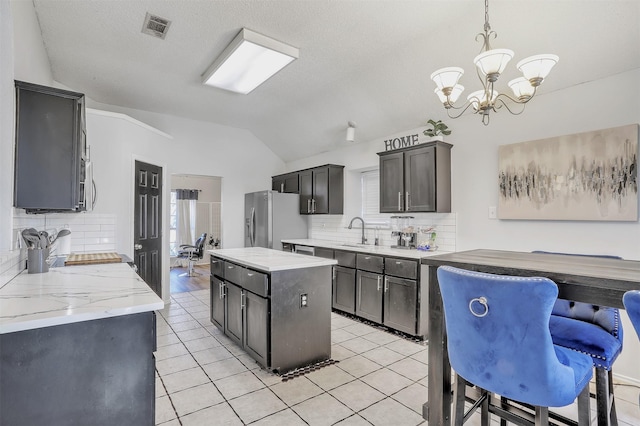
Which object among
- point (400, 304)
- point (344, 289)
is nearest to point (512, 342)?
point (400, 304)

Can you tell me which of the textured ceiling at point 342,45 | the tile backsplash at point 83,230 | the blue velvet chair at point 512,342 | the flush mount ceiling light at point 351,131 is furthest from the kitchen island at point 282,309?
the flush mount ceiling light at point 351,131

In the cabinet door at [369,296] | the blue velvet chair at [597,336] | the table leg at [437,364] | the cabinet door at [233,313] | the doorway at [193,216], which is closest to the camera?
the blue velvet chair at [597,336]

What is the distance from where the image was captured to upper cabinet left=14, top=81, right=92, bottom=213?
2.02m

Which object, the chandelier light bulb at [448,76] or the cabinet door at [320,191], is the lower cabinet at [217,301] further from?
the chandelier light bulb at [448,76]

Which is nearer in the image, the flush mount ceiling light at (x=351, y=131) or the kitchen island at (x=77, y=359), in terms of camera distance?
the kitchen island at (x=77, y=359)

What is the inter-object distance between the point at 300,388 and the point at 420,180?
256cm

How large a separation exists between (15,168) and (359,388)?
9.11 ft

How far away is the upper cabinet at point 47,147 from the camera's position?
202 cm

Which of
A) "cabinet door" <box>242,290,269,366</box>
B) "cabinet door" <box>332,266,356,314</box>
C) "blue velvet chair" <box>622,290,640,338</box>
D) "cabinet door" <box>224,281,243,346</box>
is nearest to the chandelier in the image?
"blue velvet chair" <box>622,290,640,338</box>

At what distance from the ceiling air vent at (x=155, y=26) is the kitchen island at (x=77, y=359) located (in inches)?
97.6

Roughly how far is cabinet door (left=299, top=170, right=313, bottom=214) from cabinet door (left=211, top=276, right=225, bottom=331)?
94.5 inches

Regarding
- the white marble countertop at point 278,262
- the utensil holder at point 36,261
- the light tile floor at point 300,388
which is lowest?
the light tile floor at point 300,388

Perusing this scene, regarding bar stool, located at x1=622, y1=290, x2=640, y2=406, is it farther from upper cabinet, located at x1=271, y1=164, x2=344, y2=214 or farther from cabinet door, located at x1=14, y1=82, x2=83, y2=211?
upper cabinet, located at x1=271, y1=164, x2=344, y2=214

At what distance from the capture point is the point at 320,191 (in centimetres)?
543
